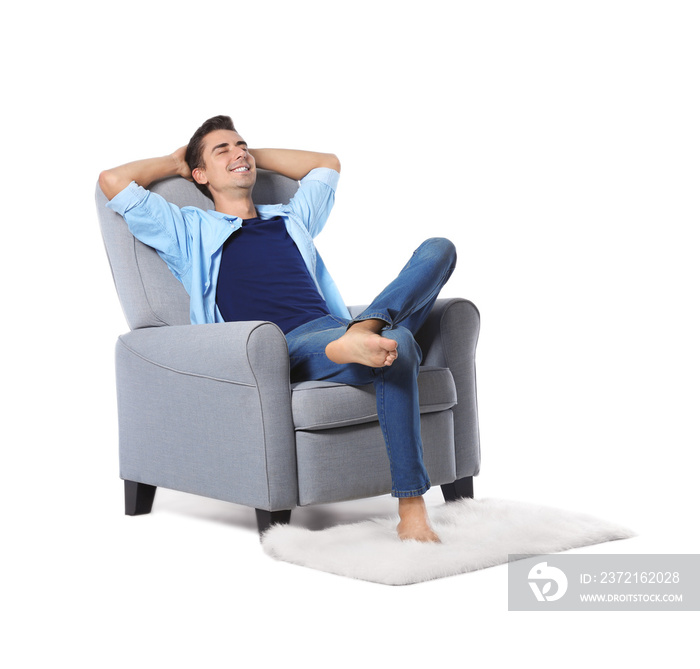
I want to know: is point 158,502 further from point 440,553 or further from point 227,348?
point 440,553

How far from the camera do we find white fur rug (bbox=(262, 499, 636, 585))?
6.93 ft

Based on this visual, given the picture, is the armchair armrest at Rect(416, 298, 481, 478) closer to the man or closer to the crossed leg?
the man

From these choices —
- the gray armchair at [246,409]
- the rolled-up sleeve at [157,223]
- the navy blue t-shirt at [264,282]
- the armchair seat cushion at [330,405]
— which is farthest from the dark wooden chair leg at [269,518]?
the rolled-up sleeve at [157,223]

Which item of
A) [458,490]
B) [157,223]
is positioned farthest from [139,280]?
[458,490]

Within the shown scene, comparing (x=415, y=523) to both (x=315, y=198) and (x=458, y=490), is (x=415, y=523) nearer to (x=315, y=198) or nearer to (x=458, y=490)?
(x=458, y=490)

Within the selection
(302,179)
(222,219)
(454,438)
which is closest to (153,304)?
(222,219)

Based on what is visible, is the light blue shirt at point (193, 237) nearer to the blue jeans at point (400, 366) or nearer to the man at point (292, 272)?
the man at point (292, 272)

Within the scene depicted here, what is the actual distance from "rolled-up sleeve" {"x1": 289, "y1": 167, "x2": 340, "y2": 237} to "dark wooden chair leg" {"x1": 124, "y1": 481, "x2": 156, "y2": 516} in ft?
3.62

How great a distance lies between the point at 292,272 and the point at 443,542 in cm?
115

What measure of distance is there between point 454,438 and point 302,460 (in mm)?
616

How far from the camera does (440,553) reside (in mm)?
2182

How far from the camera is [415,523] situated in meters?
2.31

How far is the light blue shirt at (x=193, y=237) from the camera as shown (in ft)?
9.62

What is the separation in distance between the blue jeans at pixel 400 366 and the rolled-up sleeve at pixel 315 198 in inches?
31.2
